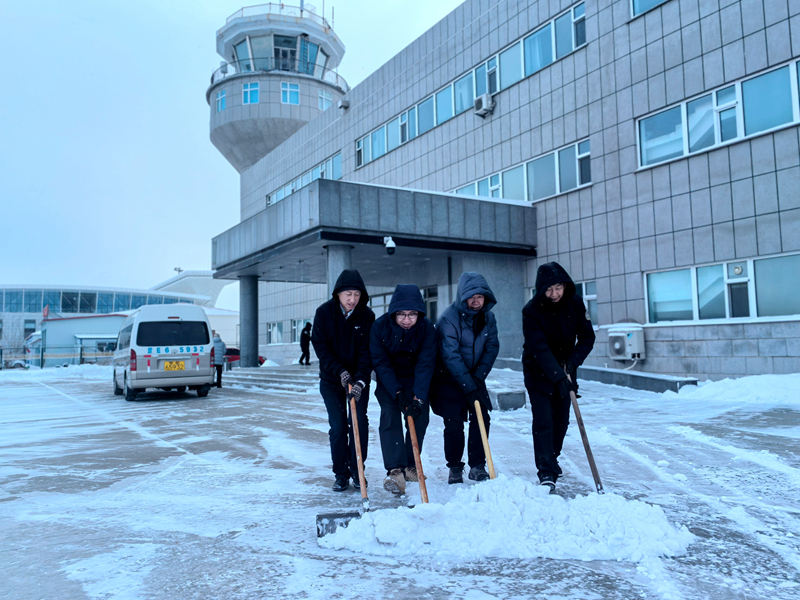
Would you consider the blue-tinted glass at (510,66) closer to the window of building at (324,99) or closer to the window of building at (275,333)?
the window of building at (275,333)

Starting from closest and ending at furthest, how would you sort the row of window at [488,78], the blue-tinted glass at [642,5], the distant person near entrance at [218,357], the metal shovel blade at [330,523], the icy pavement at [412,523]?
the icy pavement at [412,523], the metal shovel blade at [330,523], the blue-tinted glass at [642,5], the row of window at [488,78], the distant person near entrance at [218,357]

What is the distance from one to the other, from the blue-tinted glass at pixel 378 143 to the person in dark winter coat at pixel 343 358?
2062cm

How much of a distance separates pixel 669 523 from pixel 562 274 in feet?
6.55

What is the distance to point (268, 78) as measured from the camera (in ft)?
132

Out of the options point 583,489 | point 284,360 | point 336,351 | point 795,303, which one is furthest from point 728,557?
point 284,360

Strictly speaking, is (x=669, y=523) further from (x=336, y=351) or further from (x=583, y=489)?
(x=336, y=351)

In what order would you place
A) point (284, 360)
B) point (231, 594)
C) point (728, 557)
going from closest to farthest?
point (231, 594) < point (728, 557) < point (284, 360)

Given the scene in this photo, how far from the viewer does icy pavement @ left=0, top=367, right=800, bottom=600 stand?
10.1 feet

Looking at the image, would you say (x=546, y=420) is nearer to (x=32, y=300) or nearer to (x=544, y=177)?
(x=544, y=177)

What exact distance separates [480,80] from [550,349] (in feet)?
55.2

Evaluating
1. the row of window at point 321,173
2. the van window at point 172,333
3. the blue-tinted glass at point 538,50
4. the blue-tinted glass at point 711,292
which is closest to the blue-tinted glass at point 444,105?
the blue-tinted glass at point 538,50

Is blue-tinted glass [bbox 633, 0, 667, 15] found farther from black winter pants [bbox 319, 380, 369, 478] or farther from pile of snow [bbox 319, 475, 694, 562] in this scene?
pile of snow [bbox 319, 475, 694, 562]

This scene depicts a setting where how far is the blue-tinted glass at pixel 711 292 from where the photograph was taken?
13.3 meters

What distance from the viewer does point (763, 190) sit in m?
12.4
